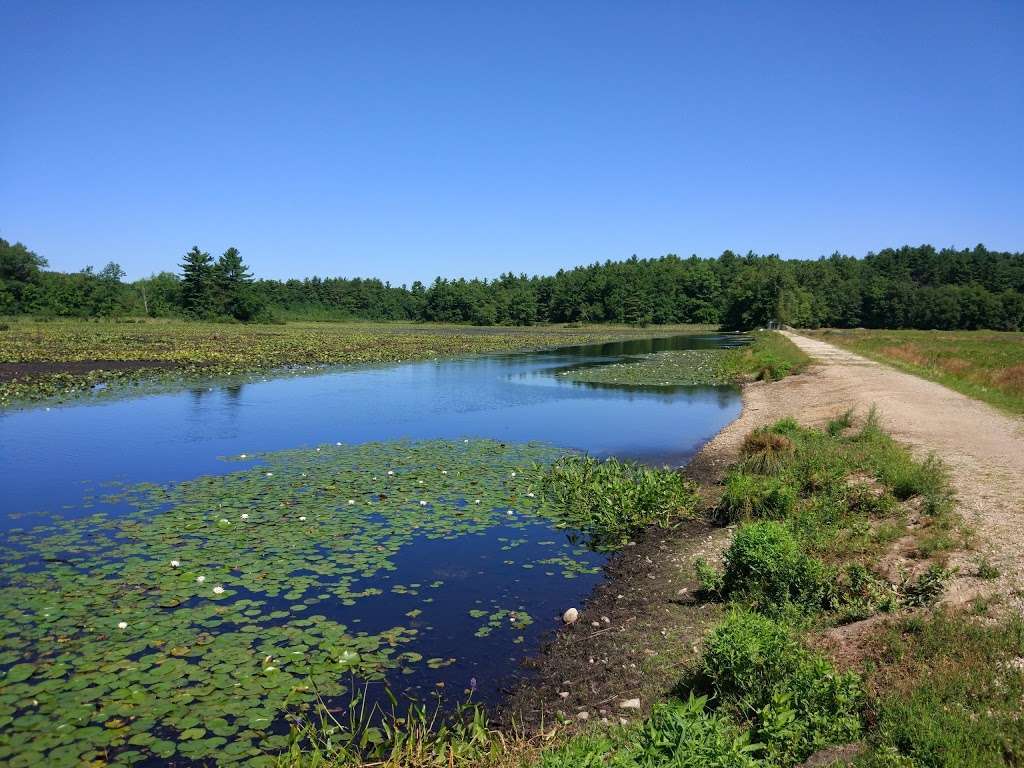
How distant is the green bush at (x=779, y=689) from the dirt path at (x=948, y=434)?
2394 mm

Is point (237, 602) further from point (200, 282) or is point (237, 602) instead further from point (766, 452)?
point (200, 282)

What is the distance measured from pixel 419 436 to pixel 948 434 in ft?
47.2

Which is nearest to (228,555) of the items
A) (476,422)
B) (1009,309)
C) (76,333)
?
(476,422)

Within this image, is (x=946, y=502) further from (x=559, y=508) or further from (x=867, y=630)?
(x=559, y=508)

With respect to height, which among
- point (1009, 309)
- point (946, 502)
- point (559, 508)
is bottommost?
point (559, 508)

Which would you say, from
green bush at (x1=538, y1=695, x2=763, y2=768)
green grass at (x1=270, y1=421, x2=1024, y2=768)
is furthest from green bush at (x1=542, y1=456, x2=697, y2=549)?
green bush at (x1=538, y1=695, x2=763, y2=768)

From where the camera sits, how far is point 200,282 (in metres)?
92.4

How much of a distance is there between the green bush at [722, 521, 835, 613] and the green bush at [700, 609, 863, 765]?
1545 millimetres

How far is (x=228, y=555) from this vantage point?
10.2 meters

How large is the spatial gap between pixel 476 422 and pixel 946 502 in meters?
15.6

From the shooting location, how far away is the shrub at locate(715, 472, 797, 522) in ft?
37.9

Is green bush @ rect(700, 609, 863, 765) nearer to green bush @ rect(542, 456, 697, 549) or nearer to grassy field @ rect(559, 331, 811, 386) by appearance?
green bush @ rect(542, 456, 697, 549)

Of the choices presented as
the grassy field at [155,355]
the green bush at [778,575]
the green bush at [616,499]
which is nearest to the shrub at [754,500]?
the green bush at [616,499]

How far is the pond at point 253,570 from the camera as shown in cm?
650
